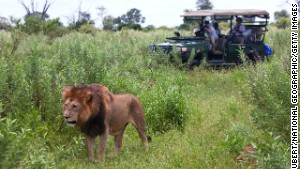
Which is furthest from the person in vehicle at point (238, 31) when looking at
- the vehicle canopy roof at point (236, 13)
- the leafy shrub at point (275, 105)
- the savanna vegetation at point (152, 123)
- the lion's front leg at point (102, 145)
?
the lion's front leg at point (102, 145)

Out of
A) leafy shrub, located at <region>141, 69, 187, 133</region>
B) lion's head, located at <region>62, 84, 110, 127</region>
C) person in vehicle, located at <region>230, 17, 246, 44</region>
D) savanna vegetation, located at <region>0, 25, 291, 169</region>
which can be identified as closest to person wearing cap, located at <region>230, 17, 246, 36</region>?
person in vehicle, located at <region>230, 17, 246, 44</region>

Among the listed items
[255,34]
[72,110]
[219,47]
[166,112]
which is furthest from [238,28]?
[72,110]

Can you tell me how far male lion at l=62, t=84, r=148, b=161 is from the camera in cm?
684

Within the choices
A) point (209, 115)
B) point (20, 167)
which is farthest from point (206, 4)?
point (20, 167)

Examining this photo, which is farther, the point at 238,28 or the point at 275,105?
the point at 238,28

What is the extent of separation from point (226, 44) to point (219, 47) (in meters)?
0.33

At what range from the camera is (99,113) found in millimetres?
7152

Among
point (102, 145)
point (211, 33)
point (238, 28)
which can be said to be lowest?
point (102, 145)

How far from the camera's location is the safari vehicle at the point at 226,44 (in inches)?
666

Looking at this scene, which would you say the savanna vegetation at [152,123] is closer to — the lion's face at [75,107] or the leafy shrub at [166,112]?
the leafy shrub at [166,112]

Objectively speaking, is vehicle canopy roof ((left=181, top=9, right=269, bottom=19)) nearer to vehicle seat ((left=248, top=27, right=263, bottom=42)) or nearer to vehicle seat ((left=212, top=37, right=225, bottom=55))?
vehicle seat ((left=248, top=27, right=263, bottom=42))

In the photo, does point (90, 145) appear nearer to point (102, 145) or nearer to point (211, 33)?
point (102, 145)

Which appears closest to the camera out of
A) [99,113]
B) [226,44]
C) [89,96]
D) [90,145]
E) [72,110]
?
[72,110]

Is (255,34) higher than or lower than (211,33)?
lower
